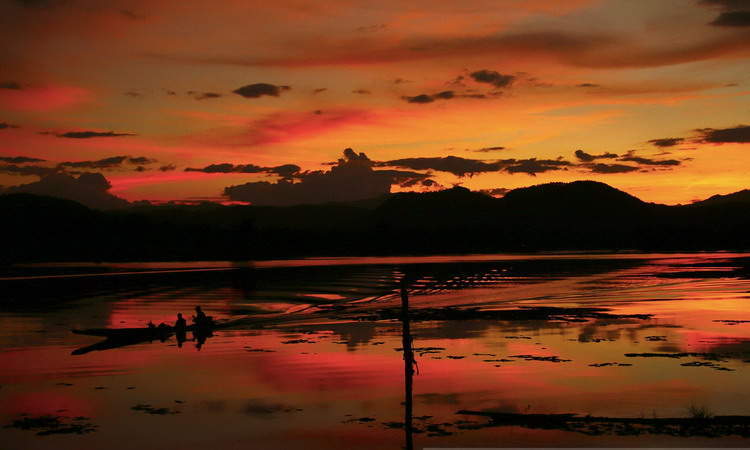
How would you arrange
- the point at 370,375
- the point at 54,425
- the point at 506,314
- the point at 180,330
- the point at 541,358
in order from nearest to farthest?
the point at 54,425 → the point at 370,375 → the point at 541,358 → the point at 180,330 → the point at 506,314

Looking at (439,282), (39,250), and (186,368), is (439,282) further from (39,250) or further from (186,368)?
(39,250)

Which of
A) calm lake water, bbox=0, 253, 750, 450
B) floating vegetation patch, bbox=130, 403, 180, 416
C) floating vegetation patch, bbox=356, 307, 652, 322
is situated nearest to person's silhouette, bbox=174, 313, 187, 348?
calm lake water, bbox=0, 253, 750, 450

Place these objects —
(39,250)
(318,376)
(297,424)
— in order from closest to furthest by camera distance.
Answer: (297,424)
(318,376)
(39,250)

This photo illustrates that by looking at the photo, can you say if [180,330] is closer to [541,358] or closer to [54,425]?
[54,425]

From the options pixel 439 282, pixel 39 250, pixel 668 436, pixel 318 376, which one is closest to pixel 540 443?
pixel 668 436

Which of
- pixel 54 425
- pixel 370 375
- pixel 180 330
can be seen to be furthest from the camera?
pixel 180 330

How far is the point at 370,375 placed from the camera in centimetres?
2922

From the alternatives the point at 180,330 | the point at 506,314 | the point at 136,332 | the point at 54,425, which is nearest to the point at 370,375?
the point at 54,425

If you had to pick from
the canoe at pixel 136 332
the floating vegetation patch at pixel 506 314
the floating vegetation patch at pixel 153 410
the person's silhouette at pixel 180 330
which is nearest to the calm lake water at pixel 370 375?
the floating vegetation patch at pixel 153 410

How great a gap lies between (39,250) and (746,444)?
205 m

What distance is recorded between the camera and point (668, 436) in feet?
62.7

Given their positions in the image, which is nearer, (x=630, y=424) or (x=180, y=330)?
(x=630, y=424)

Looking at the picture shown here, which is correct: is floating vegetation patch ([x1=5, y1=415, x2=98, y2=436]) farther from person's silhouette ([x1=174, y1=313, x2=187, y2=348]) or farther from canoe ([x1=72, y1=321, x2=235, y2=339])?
person's silhouette ([x1=174, y1=313, x2=187, y2=348])

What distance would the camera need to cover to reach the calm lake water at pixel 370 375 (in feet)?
67.9
